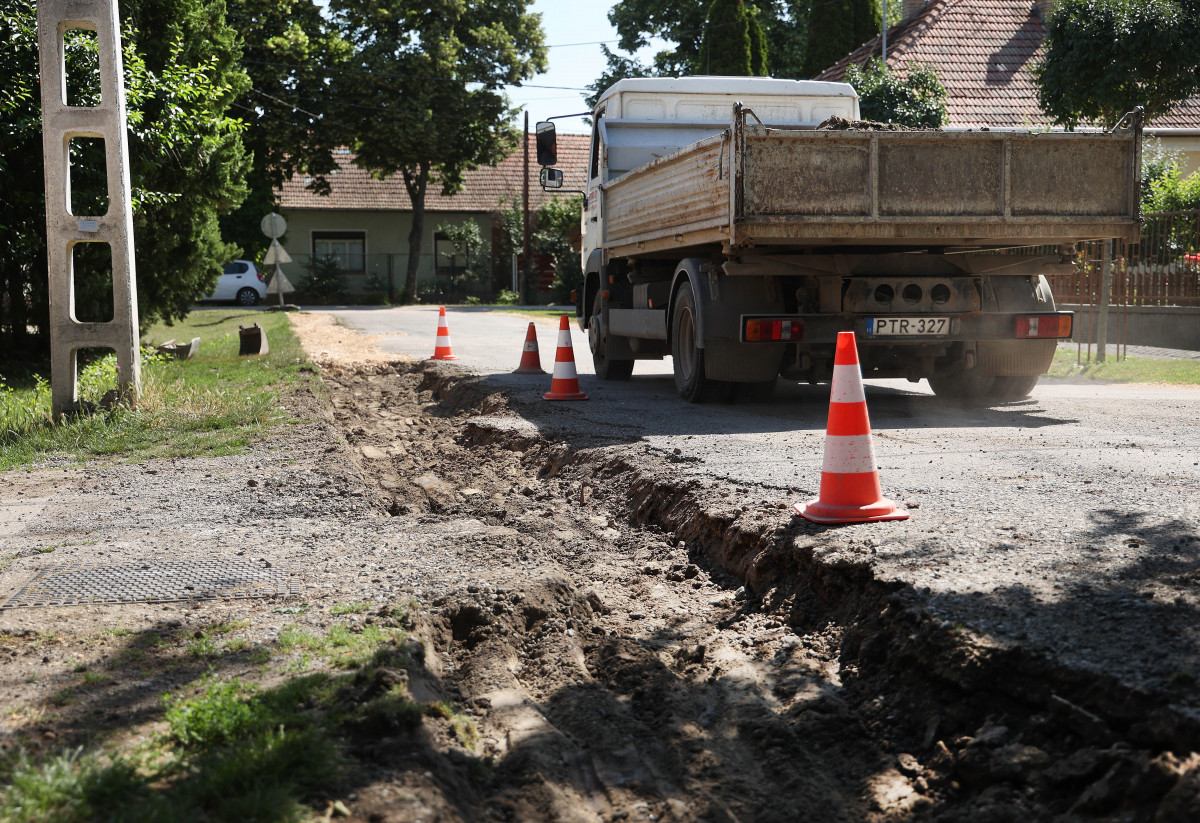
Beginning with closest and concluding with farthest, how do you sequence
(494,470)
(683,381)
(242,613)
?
(242,613) → (494,470) → (683,381)

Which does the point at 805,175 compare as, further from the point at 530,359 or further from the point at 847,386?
the point at 530,359

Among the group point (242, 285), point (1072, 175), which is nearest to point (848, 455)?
point (1072, 175)

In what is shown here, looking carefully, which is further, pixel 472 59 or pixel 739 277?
pixel 472 59

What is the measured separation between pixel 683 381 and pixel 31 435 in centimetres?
516

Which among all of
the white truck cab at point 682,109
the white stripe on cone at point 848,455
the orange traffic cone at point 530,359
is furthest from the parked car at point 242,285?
the white stripe on cone at point 848,455

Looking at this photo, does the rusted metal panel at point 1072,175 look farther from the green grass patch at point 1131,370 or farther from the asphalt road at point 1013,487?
the green grass patch at point 1131,370

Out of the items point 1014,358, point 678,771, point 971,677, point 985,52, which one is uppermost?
point 985,52

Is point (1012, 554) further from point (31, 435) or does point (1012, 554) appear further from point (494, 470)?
point (31, 435)

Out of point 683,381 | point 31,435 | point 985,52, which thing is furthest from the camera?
point 985,52

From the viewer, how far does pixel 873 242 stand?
7.65 m

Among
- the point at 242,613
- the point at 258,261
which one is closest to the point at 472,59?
the point at 258,261

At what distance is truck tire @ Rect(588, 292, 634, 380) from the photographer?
11.2 metres

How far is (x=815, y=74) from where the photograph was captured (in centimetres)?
3338

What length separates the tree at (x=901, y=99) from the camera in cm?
1964
